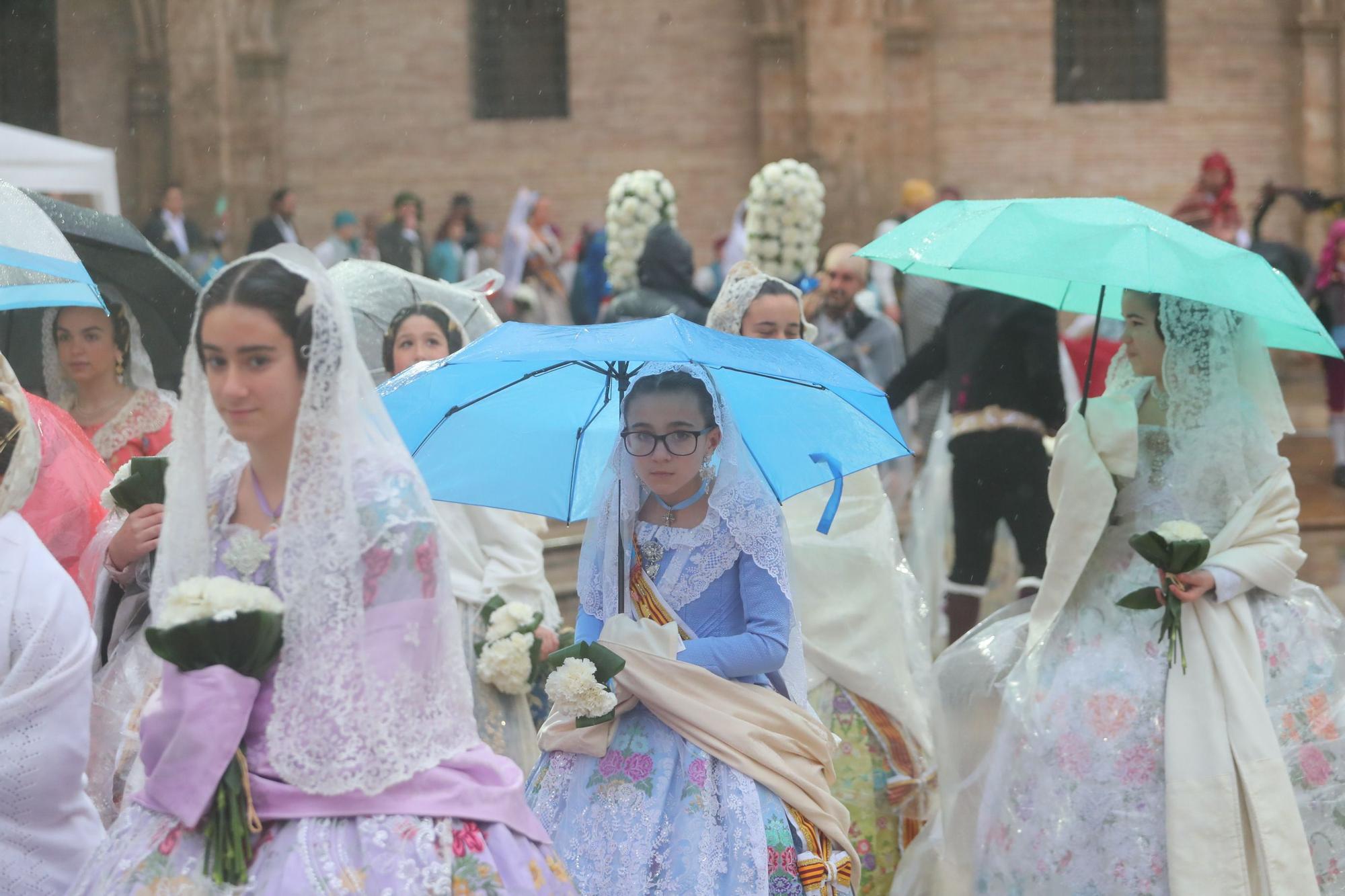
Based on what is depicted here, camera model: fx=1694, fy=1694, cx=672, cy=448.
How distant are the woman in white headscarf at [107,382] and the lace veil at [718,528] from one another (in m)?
2.06

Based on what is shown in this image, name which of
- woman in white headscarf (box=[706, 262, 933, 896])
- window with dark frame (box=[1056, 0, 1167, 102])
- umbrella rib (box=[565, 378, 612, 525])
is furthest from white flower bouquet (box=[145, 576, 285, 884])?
window with dark frame (box=[1056, 0, 1167, 102])

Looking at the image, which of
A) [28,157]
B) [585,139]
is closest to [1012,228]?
[28,157]

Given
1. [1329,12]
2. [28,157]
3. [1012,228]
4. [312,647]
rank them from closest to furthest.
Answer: [312,647] < [1012,228] < [28,157] < [1329,12]

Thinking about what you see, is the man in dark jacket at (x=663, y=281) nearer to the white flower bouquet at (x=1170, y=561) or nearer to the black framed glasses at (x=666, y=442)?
the white flower bouquet at (x=1170, y=561)

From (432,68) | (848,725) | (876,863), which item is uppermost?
(432,68)

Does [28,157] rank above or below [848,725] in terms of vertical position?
above

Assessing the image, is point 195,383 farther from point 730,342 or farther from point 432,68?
point 432,68

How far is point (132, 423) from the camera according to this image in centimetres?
553

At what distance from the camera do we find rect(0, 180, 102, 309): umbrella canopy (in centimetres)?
468

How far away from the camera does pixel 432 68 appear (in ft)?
60.1

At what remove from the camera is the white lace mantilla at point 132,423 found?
18.0 ft

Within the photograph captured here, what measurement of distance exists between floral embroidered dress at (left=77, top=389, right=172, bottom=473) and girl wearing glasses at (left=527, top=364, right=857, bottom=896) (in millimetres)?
2042

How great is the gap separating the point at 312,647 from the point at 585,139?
623 inches

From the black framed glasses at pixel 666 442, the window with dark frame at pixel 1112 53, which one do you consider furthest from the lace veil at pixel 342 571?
the window with dark frame at pixel 1112 53
